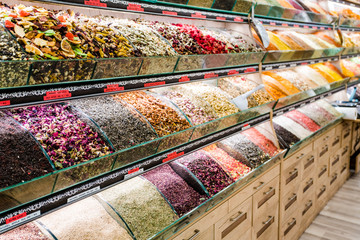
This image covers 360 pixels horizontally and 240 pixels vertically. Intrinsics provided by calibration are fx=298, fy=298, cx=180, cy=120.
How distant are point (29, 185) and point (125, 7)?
1.08 m

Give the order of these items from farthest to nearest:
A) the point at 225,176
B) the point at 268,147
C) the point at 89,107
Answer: the point at 268,147 → the point at 225,176 → the point at 89,107

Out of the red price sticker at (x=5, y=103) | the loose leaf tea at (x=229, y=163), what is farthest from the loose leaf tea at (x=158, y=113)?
the red price sticker at (x=5, y=103)

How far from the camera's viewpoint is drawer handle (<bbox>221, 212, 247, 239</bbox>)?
2136mm

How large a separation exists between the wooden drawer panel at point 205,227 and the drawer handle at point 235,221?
0.43 feet

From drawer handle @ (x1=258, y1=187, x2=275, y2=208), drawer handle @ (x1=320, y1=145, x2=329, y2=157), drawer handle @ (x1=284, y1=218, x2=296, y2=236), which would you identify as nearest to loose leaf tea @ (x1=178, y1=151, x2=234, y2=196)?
drawer handle @ (x1=258, y1=187, x2=275, y2=208)

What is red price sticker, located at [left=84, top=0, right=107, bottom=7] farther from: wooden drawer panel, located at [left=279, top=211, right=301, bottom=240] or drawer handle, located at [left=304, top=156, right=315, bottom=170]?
drawer handle, located at [left=304, top=156, right=315, bottom=170]

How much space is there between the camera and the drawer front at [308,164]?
3.35 m

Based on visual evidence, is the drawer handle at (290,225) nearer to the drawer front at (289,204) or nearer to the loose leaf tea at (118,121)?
the drawer front at (289,204)

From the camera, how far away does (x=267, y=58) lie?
2816mm

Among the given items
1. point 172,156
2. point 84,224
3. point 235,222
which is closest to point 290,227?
point 235,222

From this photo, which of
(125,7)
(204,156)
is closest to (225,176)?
Result: (204,156)

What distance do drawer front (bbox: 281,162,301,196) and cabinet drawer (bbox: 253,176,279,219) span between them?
13 cm

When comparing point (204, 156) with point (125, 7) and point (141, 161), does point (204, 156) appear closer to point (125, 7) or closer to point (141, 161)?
point (141, 161)

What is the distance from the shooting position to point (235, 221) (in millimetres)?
2250
